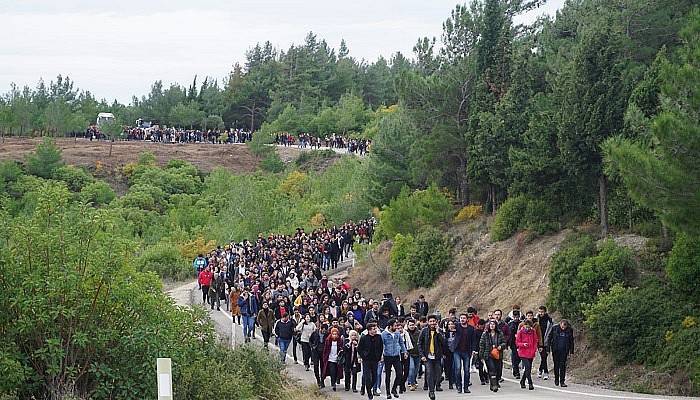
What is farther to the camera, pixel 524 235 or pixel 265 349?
pixel 524 235

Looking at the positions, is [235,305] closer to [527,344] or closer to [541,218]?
[541,218]

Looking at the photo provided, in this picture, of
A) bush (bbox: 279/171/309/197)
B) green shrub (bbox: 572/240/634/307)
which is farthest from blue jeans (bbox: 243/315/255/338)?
bush (bbox: 279/171/309/197)

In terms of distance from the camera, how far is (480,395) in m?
19.1

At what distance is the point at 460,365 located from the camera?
64.4ft

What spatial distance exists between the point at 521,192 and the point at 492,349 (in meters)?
14.3

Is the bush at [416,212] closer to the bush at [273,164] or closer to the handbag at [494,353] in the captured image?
the handbag at [494,353]

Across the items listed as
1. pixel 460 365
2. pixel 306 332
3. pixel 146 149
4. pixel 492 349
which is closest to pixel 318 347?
pixel 306 332

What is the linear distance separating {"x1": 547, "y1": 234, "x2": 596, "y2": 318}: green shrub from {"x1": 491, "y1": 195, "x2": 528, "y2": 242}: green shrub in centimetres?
605

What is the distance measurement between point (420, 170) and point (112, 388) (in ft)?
85.9

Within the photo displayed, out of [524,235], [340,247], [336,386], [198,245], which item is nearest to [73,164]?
[198,245]

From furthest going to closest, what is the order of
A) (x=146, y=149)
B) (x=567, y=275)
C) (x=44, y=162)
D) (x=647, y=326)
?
(x=146, y=149) → (x=44, y=162) → (x=567, y=275) → (x=647, y=326)

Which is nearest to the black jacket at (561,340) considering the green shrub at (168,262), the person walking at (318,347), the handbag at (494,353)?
the handbag at (494,353)

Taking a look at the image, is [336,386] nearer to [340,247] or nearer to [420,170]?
[420,170]

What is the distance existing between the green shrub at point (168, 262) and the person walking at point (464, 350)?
30.5 metres
